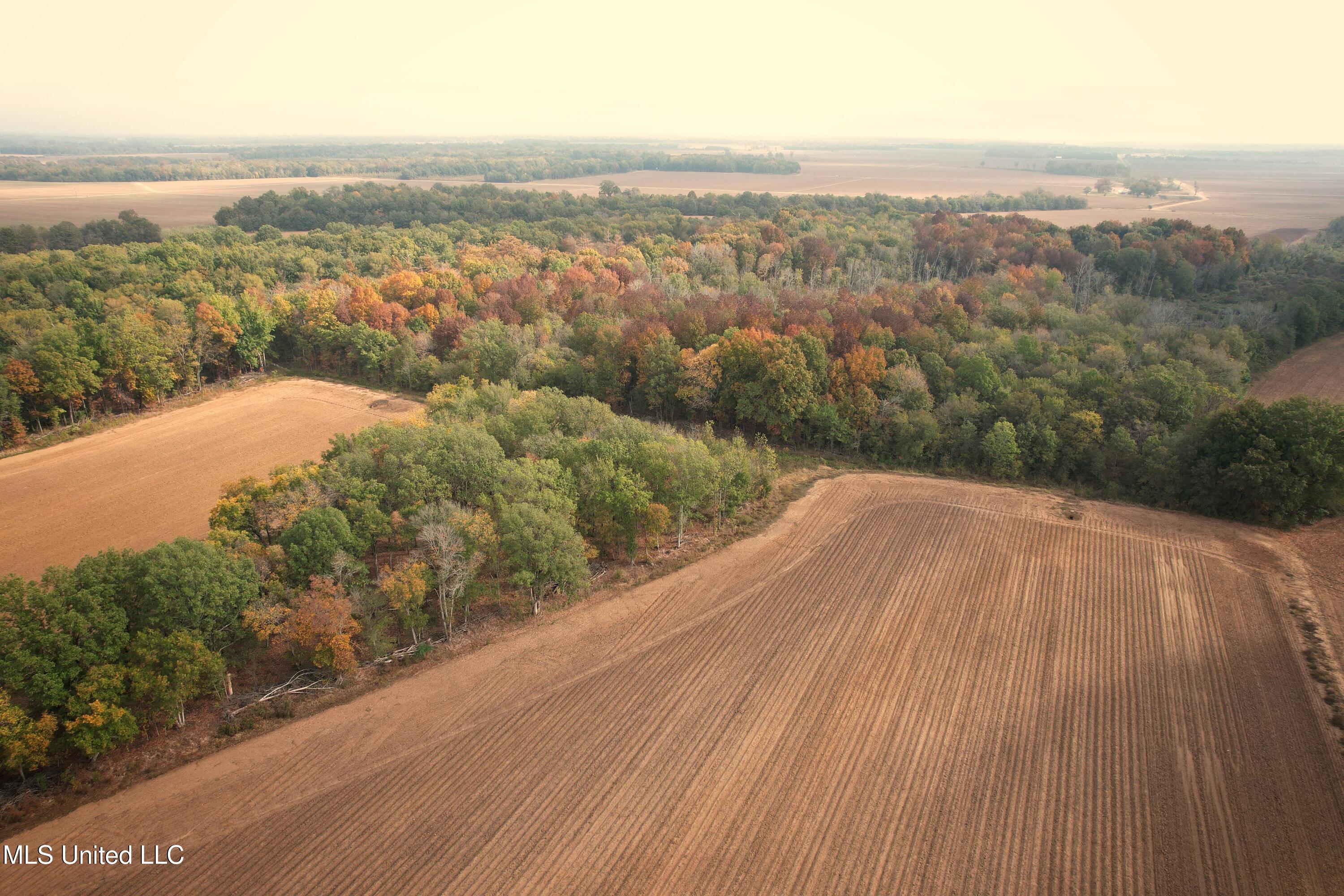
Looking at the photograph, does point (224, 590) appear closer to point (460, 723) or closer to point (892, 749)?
point (460, 723)

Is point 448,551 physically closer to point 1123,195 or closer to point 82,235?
point 82,235

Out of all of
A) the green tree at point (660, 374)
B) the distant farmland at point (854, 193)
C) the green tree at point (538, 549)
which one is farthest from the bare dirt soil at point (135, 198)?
the green tree at point (538, 549)

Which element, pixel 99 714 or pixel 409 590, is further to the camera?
pixel 409 590

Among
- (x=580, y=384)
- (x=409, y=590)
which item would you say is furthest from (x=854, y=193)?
(x=409, y=590)

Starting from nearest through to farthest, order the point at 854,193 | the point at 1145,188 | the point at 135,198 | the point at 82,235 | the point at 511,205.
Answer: the point at 82,235 → the point at 511,205 → the point at 135,198 → the point at 1145,188 → the point at 854,193

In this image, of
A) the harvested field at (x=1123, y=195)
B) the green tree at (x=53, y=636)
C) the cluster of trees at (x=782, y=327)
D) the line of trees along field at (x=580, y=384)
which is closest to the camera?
the green tree at (x=53, y=636)

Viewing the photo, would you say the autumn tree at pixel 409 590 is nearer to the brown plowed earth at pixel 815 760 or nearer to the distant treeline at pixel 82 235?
the brown plowed earth at pixel 815 760

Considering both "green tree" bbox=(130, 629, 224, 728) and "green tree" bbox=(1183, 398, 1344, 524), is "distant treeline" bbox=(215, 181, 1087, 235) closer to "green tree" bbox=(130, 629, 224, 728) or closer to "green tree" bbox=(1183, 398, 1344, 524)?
"green tree" bbox=(1183, 398, 1344, 524)
